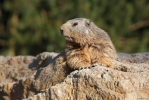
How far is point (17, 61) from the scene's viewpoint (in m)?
9.11

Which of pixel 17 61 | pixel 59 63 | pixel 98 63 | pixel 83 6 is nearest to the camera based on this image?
pixel 98 63

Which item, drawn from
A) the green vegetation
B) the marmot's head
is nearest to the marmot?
the marmot's head

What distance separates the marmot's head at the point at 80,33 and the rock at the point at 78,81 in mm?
317

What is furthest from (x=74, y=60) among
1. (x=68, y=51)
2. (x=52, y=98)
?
(x=52, y=98)

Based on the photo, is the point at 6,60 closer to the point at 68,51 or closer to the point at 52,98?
the point at 68,51

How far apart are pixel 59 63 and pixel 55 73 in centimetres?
14

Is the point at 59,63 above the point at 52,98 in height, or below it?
above

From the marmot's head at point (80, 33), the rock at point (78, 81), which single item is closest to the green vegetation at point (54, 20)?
the rock at point (78, 81)

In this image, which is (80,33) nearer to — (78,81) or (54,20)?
(78,81)

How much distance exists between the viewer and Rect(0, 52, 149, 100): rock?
5.84m

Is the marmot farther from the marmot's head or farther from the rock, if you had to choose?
the rock

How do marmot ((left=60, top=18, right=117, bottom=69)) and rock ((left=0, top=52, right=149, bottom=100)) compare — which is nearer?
rock ((left=0, top=52, right=149, bottom=100))

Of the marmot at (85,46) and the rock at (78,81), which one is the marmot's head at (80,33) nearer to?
the marmot at (85,46)

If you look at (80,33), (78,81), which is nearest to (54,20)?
(80,33)
